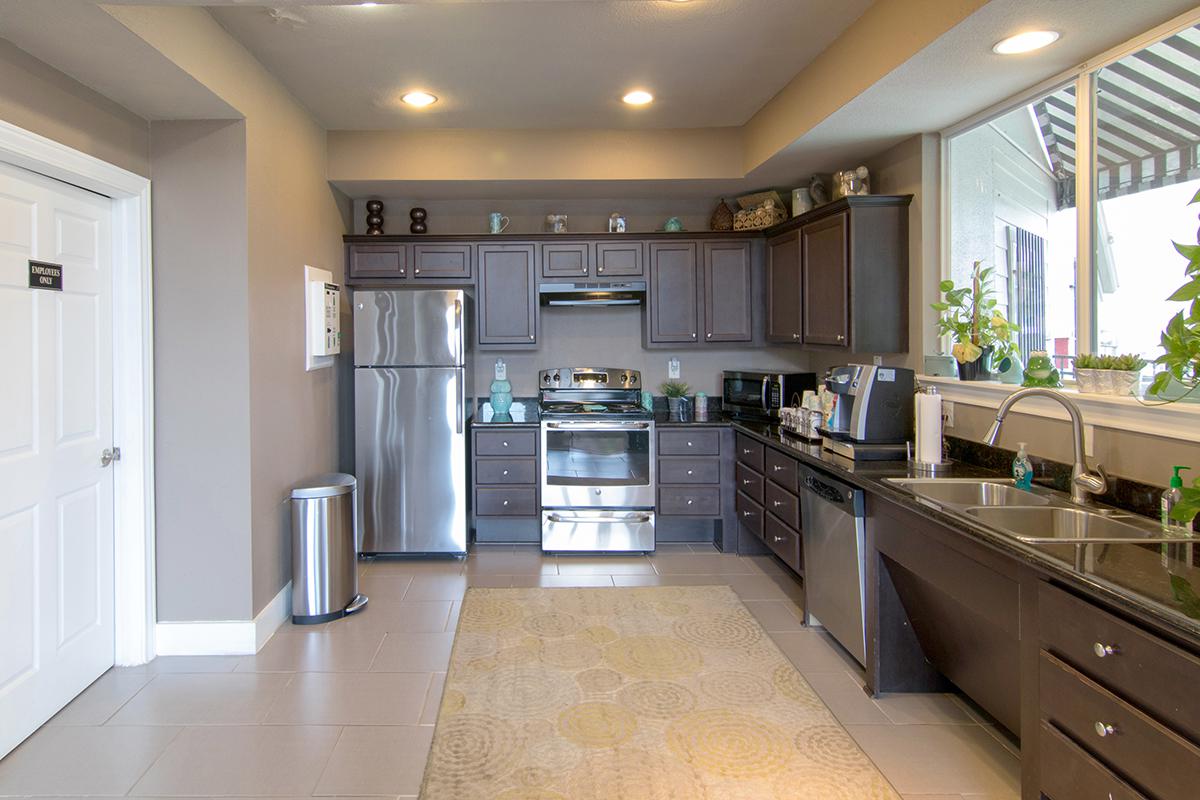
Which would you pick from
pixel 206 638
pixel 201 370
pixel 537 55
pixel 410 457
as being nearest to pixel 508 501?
pixel 410 457

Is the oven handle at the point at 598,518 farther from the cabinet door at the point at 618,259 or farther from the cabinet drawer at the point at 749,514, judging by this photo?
the cabinet door at the point at 618,259

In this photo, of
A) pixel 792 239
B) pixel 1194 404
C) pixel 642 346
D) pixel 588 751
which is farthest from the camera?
pixel 642 346

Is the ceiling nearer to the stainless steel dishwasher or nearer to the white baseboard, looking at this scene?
the stainless steel dishwasher

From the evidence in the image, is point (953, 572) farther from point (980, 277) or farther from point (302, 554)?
point (302, 554)

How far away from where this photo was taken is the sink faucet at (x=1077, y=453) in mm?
2363

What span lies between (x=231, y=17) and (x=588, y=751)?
3.10m

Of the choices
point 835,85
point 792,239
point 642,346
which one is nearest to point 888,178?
point 792,239

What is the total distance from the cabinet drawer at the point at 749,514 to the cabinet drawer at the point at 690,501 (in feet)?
0.51

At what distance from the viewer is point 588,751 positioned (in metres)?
2.44

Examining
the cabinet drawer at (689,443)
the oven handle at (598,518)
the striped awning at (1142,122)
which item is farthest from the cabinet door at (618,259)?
the striped awning at (1142,122)

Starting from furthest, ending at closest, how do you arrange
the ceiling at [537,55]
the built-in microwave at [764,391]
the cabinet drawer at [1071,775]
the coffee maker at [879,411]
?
the built-in microwave at [764,391] < the coffee maker at [879,411] < the ceiling at [537,55] < the cabinet drawer at [1071,775]

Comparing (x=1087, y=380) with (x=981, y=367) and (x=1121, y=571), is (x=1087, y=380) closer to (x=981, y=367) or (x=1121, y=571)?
(x=981, y=367)

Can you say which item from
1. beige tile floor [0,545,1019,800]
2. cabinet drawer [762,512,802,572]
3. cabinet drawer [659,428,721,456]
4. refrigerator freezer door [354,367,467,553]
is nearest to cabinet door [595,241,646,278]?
cabinet drawer [659,428,721,456]

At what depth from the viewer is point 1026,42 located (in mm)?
2605
